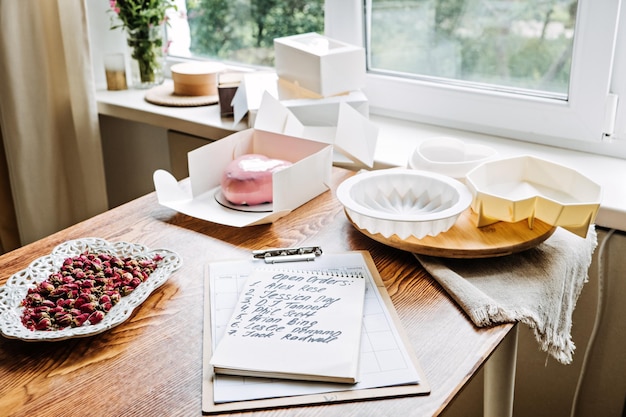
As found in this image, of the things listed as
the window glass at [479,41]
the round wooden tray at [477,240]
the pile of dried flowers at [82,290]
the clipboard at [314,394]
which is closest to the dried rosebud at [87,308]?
the pile of dried flowers at [82,290]

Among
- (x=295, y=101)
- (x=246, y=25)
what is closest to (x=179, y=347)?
(x=295, y=101)

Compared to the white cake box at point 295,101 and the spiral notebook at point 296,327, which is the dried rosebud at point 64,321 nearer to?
the spiral notebook at point 296,327

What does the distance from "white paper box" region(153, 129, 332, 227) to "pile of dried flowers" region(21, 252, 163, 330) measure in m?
0.18

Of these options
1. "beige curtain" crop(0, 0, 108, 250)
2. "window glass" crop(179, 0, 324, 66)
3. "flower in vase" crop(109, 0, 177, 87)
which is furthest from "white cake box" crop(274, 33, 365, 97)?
"beige curtain" crop(0, 0, 108, 250)

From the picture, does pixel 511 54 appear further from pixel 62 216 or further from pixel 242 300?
pixel 62 216

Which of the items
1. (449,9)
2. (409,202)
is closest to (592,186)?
(409,202)

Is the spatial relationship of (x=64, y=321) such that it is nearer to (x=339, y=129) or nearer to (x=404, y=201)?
(x=404, y=201)

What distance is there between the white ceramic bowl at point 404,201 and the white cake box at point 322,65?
13.8 inches

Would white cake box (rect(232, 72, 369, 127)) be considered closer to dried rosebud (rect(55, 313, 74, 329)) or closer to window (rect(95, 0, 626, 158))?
window (rect(95, 0, 626, 158))

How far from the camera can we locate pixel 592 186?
0.96 m

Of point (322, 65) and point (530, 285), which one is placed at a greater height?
point (322, 65)

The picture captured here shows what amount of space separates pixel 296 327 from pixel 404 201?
0.34 m

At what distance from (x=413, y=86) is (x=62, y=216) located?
0.96m

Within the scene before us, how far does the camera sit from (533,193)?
1.02m
